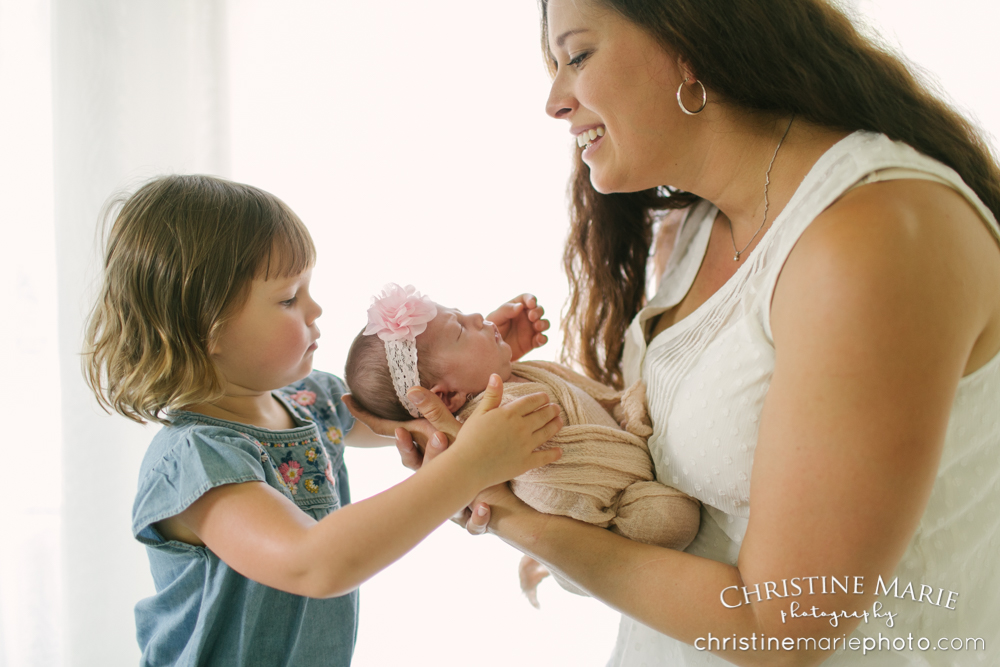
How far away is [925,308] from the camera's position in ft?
2.51

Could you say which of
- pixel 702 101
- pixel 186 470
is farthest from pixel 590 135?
pixel 186 470

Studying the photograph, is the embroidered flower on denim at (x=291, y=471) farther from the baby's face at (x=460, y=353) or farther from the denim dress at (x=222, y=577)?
the baby's face at (x=460, y=353)

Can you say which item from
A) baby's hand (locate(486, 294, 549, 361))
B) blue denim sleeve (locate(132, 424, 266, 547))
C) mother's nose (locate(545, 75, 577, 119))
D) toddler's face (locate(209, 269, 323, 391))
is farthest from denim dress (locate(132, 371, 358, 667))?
mother's nose (locate(545, 75, 577, 119))

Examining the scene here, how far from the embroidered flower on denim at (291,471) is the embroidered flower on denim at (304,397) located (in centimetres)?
21

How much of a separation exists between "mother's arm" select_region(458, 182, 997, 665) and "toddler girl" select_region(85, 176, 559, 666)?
413mm

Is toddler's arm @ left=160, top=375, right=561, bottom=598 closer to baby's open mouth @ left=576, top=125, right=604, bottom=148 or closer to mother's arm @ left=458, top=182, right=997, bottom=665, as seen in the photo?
mother's arm @ left=458, top=182, right=997, bottom=665

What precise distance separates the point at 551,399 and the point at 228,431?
60 centimetres

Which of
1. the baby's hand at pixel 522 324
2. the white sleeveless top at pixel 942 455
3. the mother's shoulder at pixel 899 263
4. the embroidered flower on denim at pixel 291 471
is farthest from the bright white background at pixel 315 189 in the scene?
the mother's shoulder at pixel 899 263

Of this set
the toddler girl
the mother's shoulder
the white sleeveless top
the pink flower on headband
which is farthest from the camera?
the pink flower on headband

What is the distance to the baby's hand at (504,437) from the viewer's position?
3.49ft

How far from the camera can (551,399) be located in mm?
1312

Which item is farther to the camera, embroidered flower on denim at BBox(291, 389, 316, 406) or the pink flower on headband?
embroidered flower on denim at BBox(291, 389, 316, 406)

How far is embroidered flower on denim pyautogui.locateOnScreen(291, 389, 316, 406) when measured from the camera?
1.50 meters

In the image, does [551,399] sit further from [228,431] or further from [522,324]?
[228,431]
